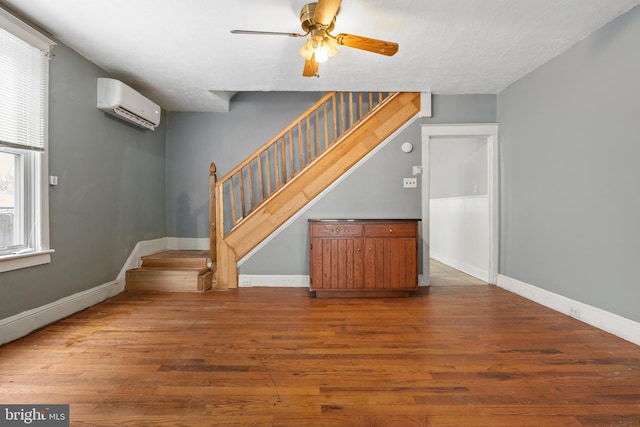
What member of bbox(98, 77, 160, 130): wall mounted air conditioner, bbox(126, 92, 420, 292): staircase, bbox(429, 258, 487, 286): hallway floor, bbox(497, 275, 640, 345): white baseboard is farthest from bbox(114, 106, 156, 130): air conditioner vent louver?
bbox(497, 275, 640, 345): white baseboard

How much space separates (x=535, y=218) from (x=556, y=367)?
1948 mm

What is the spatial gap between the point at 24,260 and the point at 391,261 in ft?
11.3

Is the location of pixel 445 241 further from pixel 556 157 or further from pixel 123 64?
pixel 123 64

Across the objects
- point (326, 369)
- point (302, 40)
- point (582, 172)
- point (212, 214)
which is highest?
point (302, 40)

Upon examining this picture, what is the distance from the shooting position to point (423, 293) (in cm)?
381

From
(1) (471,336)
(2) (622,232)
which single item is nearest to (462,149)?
(2) (622,232)

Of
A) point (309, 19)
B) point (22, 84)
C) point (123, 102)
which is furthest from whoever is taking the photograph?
point (123, 102)

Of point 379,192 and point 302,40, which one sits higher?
point 302,40

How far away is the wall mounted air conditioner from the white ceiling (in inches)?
7.8

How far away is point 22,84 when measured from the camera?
2.46 metres

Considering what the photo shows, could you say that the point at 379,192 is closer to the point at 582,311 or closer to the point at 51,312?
the point at 582,311

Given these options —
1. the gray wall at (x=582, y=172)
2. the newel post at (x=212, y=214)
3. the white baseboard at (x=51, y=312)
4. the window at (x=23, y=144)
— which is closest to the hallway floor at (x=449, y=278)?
the gray wall at (x=582, y=172)

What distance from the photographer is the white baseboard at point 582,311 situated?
7.75ft

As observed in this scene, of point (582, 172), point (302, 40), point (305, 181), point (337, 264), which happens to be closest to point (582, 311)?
point (582, 172)
